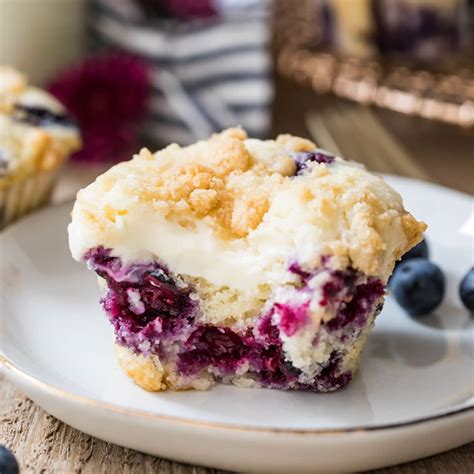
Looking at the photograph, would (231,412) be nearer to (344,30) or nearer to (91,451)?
(91,451)

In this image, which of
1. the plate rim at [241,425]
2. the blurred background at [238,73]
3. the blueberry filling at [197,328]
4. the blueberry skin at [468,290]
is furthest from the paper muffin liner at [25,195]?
the blueberry skin at [468,290]

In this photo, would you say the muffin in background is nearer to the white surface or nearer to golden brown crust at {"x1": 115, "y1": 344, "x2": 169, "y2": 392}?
the white surface

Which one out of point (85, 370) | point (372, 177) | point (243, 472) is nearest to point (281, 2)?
point (372, 177)

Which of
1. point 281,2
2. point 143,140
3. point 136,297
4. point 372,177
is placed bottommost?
point 143,140

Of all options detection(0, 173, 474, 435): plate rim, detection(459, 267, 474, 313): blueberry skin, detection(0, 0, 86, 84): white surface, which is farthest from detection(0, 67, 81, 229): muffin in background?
detection(459, 267, 474, 313): blueberry skin

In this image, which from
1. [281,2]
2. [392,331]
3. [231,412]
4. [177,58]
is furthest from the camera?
[281,2]

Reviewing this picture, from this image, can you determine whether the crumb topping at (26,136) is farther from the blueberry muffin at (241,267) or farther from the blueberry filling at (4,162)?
the blueberry muffin at (241,267)
